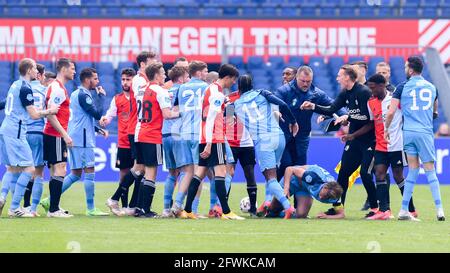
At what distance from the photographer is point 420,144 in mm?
15555

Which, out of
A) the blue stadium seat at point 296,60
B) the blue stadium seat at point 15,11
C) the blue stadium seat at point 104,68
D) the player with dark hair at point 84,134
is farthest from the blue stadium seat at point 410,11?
the player with dark hair at point 84,134

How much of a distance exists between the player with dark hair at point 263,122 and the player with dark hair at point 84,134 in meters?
2.16

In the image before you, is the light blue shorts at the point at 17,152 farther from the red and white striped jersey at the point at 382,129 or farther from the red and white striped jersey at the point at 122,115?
the red and white striped jersey at the point at 382,129

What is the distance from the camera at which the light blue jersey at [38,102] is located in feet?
54.6

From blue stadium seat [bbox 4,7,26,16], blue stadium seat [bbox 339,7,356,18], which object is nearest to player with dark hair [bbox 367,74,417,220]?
blue stadium seat [bbox 339,7,356,18]

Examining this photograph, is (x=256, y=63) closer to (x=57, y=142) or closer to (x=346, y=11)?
(x=346, y=11)

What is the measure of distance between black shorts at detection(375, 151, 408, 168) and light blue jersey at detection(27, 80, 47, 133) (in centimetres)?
499

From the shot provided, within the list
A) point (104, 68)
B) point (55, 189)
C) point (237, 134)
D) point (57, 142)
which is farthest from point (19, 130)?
point (104, 68)

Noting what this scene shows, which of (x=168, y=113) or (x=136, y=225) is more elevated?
(x=168, y=113)

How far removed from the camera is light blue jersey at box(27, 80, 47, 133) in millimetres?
16641
